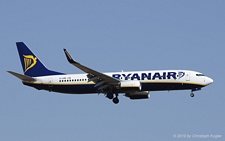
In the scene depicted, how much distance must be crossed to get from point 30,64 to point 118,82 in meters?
13.7

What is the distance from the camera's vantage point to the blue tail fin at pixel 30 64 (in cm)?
6831

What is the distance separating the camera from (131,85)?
61.3 metres

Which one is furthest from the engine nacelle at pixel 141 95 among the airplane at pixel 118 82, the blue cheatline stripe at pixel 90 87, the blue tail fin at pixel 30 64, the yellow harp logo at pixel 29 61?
the yellow harp logo at pixel 29 61

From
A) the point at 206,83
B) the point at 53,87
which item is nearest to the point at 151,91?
the point at 206,83

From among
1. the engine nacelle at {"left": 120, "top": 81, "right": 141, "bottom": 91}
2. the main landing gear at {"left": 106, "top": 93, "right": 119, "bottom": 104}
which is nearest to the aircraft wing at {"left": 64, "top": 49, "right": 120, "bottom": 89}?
the engine nacelle at {"left": 120, "top": 81, "right": 141, "bottom": 91}

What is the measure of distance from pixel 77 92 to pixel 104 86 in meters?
4.08

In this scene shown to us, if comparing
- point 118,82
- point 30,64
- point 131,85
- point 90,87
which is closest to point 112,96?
point 118,82

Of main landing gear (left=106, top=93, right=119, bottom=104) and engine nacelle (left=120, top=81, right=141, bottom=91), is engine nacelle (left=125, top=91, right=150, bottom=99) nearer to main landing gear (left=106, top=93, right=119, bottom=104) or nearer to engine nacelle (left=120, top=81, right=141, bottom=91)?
main landing gear (left=106, top=93, right=119, bottom=104)

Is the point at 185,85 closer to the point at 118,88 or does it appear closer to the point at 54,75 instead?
the point at 118,88

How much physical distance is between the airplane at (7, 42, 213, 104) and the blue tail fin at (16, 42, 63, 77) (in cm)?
91

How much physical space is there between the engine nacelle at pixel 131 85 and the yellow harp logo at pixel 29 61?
14.0m

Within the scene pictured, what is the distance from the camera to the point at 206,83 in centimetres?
6259

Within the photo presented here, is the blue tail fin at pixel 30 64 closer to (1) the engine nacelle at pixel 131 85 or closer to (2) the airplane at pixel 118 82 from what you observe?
(2) the airplane at pixel 118 82

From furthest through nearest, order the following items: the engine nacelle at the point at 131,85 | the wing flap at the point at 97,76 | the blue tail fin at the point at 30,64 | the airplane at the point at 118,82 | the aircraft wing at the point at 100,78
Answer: the blue tail fin at the point at 30,64 < the airplane at the point at 118,82 < the engine nacelle at the point at 131,85 < the aircraft wing at the point at 100,78 < the wing flap at the point at 97,76
